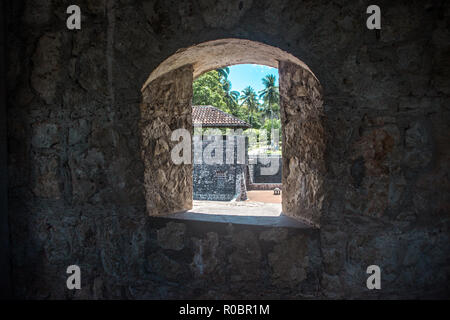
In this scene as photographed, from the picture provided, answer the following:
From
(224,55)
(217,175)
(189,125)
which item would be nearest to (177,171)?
(189,125)

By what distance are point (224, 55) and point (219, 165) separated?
12.2m

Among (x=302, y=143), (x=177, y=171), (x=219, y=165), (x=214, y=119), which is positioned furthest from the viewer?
(x=219, y=165)

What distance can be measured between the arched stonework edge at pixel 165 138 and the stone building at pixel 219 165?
1129 cm

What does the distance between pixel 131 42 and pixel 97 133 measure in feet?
2.01

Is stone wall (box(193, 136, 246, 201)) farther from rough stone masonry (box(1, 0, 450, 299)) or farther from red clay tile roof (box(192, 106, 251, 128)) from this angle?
rough stone masonry (box(1, 0, 450, 299))

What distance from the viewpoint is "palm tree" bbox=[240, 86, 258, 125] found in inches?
1551

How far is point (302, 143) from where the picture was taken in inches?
77.9

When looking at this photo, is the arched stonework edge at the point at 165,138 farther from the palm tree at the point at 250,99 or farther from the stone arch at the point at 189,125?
the palm tree at the point at 250,99

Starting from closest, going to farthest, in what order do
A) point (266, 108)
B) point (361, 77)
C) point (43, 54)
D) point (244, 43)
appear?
1. point (361, 77)
2. point (244, 43)
3. point (43, 54)
4. point (266, 108)

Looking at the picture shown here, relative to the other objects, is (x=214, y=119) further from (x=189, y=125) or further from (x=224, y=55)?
Answer: (x=224, y=55)

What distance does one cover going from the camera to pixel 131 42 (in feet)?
5.83

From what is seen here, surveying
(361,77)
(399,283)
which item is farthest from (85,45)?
(399,283)

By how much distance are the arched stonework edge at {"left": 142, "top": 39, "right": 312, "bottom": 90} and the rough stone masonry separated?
0.06 meters
